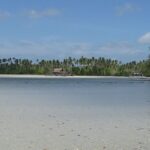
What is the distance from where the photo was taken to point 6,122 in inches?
764

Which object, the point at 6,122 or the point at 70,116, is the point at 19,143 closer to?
the point at 6,122

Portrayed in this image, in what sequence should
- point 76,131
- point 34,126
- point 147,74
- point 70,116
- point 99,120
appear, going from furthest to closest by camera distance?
1. point 147,74
2. point 70,116
3. point 99,120
4. point 34,126
5. point 76,131

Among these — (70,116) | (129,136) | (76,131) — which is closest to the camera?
(129,136)

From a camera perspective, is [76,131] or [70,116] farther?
[70,116]

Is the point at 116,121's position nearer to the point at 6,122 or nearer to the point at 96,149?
the point at 6,122

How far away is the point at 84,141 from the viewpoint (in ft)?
48.2

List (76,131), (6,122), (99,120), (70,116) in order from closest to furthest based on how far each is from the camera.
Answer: (76,131) → (6,122) → (99,120) → (70,116)

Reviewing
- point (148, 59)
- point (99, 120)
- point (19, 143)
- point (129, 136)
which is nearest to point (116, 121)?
point (99, 120)

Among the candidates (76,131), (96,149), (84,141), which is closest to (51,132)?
(76,131)

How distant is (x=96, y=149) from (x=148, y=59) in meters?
144

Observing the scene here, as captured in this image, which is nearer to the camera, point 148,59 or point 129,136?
point 129,136

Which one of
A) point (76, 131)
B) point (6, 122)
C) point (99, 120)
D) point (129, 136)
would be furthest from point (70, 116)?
point (129, 136)

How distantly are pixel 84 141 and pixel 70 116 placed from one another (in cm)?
818

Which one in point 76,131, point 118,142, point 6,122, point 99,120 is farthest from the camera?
point 99,120
